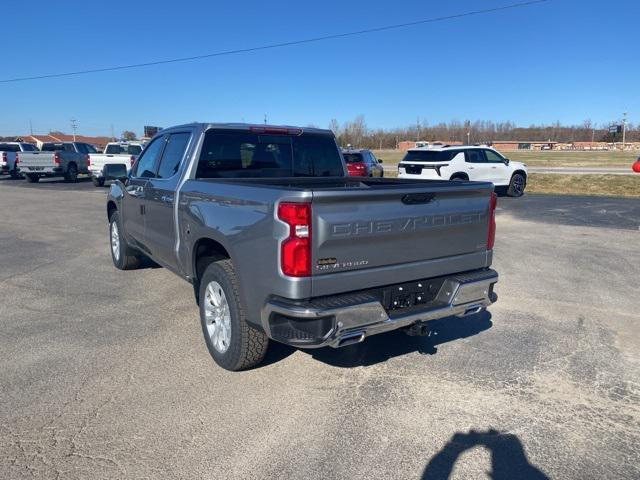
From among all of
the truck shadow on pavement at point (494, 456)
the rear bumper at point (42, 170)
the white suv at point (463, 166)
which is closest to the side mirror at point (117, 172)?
the truck shadow on pavement at point (494, 456)

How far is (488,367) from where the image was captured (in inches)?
168

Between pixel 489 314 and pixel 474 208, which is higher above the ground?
pixel 474 208

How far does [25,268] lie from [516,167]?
16.0 metres

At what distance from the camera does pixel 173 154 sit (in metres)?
5.39

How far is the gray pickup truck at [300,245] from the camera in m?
3.30

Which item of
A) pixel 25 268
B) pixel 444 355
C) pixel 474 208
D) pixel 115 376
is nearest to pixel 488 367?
pixel 444 355

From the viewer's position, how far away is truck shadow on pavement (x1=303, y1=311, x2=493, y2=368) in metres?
4.42

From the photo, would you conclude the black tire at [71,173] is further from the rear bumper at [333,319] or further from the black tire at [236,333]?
the rear bumper at [333,319]

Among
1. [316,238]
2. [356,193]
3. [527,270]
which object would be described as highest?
[356,193]

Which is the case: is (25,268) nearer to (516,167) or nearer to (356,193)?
(356,193)

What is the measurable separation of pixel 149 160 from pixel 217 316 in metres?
2.62

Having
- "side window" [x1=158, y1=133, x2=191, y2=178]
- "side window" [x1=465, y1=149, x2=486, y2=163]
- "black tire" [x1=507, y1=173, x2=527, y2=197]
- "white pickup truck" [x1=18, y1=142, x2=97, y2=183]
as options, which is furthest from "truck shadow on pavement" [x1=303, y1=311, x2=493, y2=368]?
"white pickup truck" [x1=18, y1=142, x2=97, y2=183]

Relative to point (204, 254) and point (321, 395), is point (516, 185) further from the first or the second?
point (321, 395)

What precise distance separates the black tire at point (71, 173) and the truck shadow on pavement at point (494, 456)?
26.4 meters
